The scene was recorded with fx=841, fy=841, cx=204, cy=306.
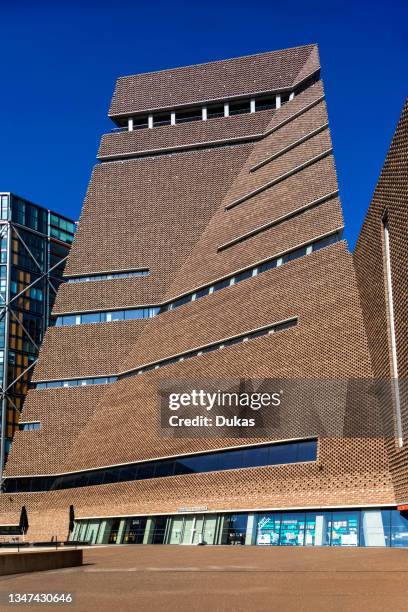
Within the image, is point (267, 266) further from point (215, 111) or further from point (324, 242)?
point (215, 111)

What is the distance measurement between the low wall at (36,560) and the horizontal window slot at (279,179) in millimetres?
31818

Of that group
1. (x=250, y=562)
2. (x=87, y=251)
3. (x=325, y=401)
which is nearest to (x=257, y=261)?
(x=325, y=401)

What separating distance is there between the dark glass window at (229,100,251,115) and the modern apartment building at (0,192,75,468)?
3890cm

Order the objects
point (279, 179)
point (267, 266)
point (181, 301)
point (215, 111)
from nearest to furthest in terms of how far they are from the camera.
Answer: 1. point (267, 266)
2. point (279, 179)
3. point (181, 301)
4. point (215, 111)

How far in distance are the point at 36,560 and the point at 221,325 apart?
27381 mm

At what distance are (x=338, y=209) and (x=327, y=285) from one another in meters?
5.38

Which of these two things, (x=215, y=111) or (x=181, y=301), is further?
(x=215, y=111)

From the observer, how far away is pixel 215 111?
217 ft

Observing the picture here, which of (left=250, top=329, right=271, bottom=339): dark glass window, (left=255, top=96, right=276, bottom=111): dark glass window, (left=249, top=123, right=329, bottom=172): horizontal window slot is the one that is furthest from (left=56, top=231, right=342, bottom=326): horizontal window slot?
(left=255, top=96, right=276, bottom=111): dark glass window

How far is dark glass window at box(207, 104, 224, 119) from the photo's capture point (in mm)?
65750

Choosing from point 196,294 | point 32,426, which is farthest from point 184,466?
point 32,426

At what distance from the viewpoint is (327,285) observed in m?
43.9

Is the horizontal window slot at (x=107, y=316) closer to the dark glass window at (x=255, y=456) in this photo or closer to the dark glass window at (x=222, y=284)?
the dark glass window at (x=222, y=284)

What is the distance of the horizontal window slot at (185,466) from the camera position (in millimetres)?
41344
